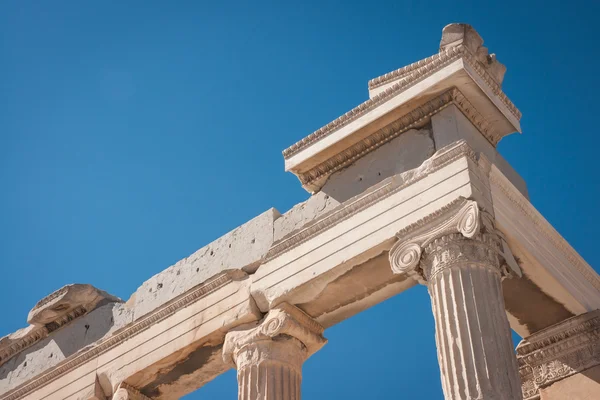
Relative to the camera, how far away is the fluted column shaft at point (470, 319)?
12.3 meters

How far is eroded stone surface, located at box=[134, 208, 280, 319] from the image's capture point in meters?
16.6

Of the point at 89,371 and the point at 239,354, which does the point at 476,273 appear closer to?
the point at 239,354

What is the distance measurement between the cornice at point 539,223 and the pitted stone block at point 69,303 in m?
8.29

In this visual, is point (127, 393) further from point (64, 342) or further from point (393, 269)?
point (393, 269)

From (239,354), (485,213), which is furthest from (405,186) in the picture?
(239,354)

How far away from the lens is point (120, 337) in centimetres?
1764

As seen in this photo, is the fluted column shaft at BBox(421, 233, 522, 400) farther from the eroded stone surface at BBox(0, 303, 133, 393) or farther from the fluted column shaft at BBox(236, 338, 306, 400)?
the eroded stone surface at BBox(0, 303, 133, 393)

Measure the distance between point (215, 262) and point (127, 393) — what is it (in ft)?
8.80

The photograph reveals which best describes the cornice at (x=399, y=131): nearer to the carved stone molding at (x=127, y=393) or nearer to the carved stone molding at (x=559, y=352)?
the carved stone molding at (x=559, y=352)

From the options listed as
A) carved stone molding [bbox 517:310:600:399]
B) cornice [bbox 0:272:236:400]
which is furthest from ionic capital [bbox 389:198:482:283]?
carved stone molding [bbox 517:310:600:399]

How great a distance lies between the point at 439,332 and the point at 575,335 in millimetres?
4313

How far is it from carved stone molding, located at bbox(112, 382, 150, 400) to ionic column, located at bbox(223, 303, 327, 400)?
2.23 metres

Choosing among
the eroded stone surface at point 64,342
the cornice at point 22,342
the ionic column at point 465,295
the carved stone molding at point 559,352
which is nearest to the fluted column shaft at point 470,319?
the ionic column at point 465,295

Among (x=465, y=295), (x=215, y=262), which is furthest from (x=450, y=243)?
(x=215, y=262)
